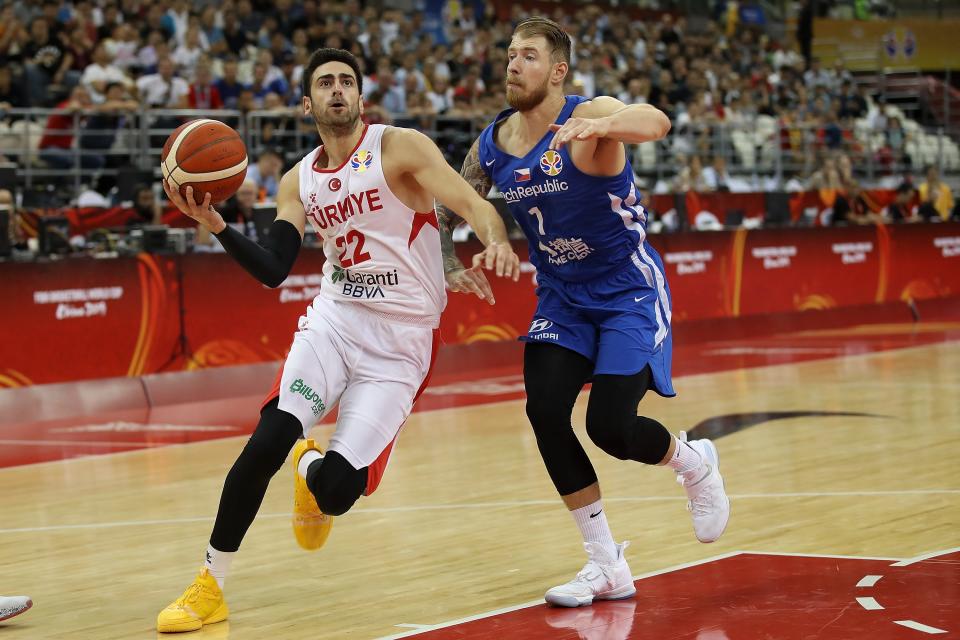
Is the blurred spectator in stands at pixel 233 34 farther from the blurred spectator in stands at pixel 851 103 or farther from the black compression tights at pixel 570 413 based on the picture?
the black compression tights at pixel 570 413

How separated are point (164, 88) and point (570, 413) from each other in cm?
1205

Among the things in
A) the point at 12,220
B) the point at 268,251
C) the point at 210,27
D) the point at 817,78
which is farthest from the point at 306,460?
the point at 817,78

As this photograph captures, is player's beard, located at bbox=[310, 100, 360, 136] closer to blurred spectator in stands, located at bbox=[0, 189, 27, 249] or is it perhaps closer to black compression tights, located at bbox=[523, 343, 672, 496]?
black compression tights, located at bbox=[523, 343, 672, 496]

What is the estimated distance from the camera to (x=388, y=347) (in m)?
5.70

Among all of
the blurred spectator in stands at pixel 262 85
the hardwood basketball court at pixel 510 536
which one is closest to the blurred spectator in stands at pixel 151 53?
the blurred spectator in stands at pixel 262 85

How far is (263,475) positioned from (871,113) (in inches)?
993

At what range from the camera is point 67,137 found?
15836 millimetres

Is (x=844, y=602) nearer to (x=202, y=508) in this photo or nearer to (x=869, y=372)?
(x=202, y=508)

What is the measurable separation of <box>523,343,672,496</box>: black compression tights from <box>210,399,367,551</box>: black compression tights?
769 millimetres

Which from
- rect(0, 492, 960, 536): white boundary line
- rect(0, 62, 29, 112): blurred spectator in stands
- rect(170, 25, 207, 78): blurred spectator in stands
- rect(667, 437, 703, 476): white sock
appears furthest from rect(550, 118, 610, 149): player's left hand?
rect(170, 25, 207, 78): blurred spectator in stands

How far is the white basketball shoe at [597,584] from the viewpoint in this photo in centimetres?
555

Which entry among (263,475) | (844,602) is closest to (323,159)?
(263,475)

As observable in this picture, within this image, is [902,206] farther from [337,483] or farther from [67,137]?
[337,483]

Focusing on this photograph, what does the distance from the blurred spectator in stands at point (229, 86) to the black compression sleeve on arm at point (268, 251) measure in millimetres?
11794
